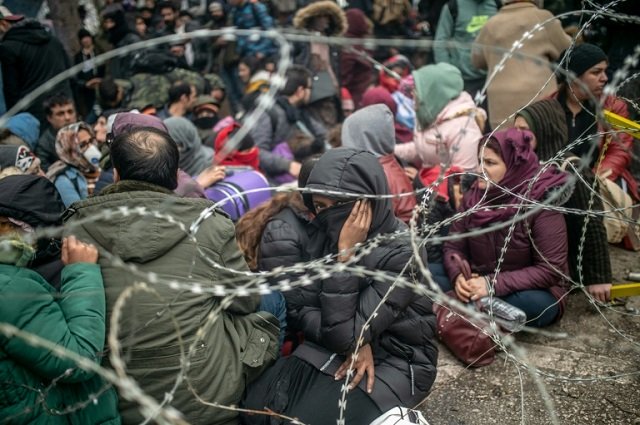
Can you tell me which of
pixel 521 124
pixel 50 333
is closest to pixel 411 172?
pixel 521 124

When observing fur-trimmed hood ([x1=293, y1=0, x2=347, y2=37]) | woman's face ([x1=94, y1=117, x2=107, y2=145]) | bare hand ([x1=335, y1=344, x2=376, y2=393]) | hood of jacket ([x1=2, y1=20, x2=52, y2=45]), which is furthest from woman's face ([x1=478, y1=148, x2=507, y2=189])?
hood of jacket ([x1=2, y1=20, x2=52, y2=45])

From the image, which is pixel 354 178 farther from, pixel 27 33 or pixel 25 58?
pixel 27 33

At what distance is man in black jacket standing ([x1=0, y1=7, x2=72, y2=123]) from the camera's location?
6.20 metres

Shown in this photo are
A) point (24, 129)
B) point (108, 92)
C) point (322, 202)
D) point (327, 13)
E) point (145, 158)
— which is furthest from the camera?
point (327, 13)

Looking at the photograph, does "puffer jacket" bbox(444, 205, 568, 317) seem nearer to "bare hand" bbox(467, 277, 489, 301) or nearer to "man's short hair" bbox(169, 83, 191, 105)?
"bare hand" bbox(467, 277, 489, 301)

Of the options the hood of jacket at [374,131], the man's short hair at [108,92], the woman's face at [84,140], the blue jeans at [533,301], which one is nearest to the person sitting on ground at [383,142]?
the hood of jacket at [374,131]

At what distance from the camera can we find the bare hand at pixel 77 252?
2.27 metres

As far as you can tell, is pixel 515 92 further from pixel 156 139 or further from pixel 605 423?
pixel 156 139

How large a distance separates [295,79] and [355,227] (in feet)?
12.8

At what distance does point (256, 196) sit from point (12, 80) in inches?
155

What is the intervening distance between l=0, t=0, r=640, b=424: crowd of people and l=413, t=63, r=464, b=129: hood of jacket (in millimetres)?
20

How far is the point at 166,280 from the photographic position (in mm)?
2334

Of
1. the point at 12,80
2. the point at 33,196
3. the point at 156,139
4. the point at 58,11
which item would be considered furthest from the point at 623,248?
the point at 58,11

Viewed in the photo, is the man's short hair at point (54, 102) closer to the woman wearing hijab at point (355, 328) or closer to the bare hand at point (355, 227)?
the woman wearing hijab at point (355, 328)
